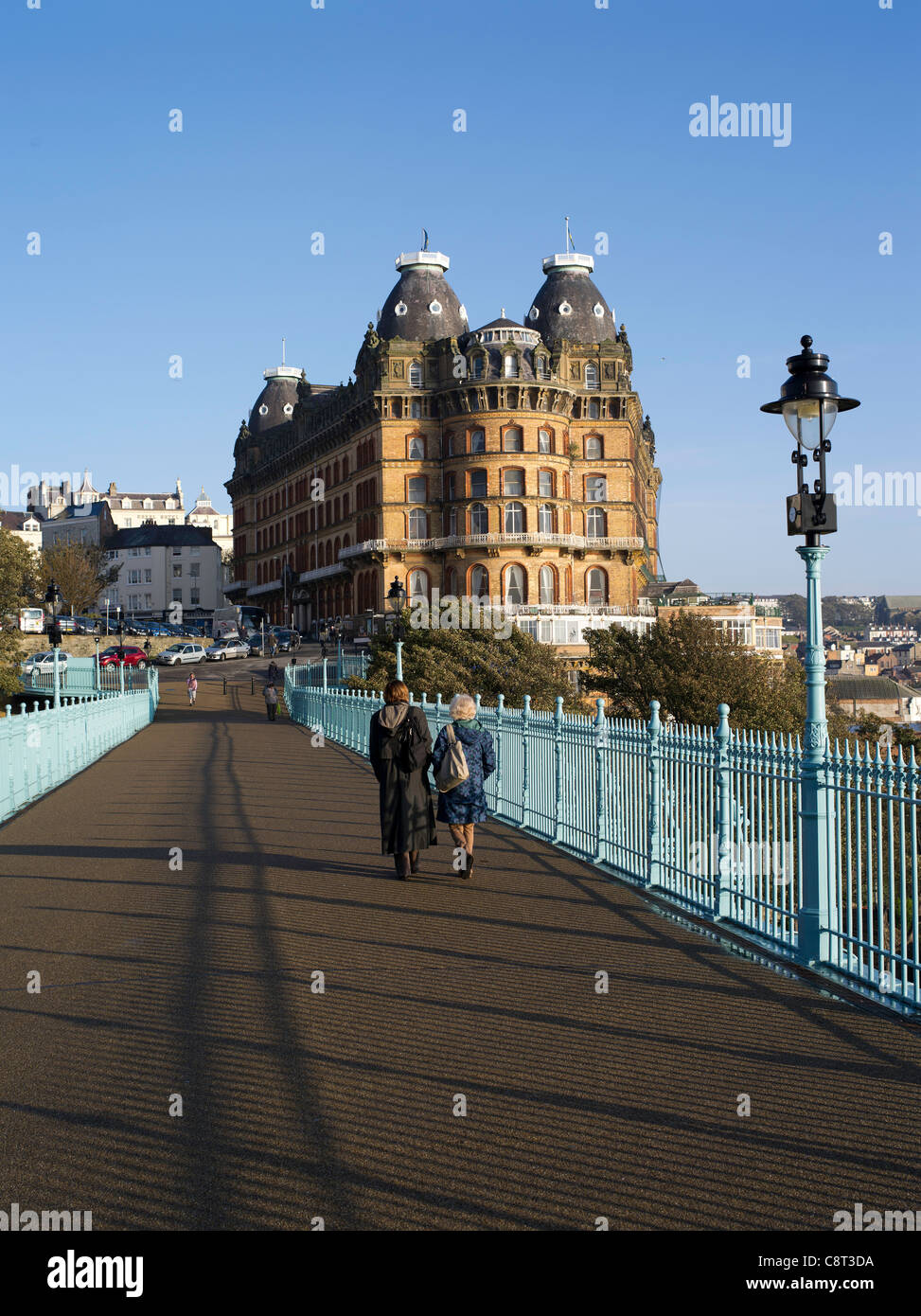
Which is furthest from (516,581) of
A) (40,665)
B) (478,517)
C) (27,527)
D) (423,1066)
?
(27,527)

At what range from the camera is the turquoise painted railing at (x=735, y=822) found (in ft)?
24.2

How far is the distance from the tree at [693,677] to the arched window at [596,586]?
17010 mm

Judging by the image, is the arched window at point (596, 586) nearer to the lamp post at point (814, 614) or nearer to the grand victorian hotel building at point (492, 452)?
the grand victorian hotel building at point (492, 452)

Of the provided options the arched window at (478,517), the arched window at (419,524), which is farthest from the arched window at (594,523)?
the arched window at (419,524)

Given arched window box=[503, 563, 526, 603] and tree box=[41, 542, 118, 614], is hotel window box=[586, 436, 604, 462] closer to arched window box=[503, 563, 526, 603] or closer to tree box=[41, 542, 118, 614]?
arched window box=[503, 563, 526, 603]

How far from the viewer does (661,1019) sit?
22.4 ft

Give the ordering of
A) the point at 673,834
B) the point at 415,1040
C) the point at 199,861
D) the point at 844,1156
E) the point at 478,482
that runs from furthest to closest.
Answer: the point at 478,482 → the point at 199,861 → the point at 673,834 → the point at 415,1040 → the point at 844,1156

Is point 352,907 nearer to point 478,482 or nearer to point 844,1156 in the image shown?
point 844,1156

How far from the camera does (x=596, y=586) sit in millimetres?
82062

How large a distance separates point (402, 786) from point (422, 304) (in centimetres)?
7583

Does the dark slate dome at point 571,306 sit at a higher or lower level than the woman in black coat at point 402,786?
higher

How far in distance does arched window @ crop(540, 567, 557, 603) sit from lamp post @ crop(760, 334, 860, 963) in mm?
70191
